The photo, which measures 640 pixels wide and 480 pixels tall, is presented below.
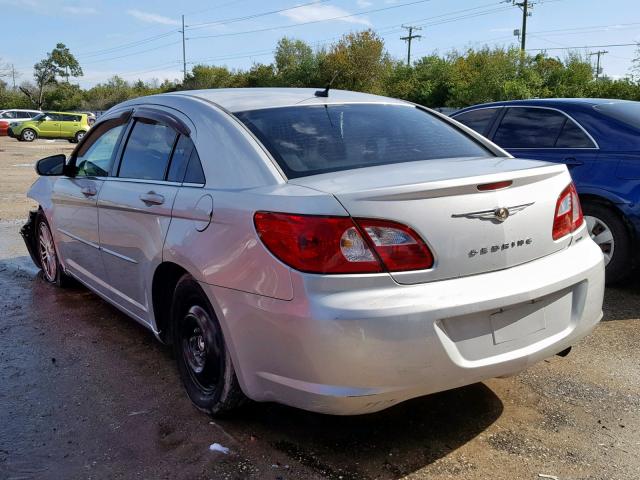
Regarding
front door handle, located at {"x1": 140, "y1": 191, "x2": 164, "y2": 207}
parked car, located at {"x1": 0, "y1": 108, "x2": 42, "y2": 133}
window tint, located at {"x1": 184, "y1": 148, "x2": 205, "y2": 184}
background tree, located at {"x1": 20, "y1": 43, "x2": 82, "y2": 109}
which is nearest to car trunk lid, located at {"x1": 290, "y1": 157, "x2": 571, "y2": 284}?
window tint, located at {"x1": 184, "y1": 148, "x2": 205, "y2": 184}

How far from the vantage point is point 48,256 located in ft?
17.9

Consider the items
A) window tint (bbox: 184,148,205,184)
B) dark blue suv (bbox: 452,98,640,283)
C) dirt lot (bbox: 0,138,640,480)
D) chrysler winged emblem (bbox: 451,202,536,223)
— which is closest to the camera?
chrysler winged emblem (bbox: 451,202,536,223)

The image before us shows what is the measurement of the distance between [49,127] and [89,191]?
110ft

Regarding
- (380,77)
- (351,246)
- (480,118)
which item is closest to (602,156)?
(480,118)

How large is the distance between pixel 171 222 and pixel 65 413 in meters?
1.15

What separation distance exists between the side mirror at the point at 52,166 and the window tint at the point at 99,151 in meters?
0.11

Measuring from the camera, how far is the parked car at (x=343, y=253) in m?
2.28

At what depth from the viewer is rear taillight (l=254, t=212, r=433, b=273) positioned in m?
2.29

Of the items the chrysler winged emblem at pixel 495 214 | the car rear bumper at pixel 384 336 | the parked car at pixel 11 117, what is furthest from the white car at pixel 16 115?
the chrysler winged emblem at pixel 495 214

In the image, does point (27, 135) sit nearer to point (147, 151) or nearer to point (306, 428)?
point (147, 151)

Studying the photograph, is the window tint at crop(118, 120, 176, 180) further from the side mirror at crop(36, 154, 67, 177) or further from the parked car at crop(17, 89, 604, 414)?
the side mirror at crop(36, 154, 67, 177)

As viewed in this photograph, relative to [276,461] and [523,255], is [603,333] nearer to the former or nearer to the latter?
[523,255]

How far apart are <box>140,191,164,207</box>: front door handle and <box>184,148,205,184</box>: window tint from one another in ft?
0.65

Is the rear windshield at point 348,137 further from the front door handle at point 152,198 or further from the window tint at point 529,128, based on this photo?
the window tint at point 529,128
